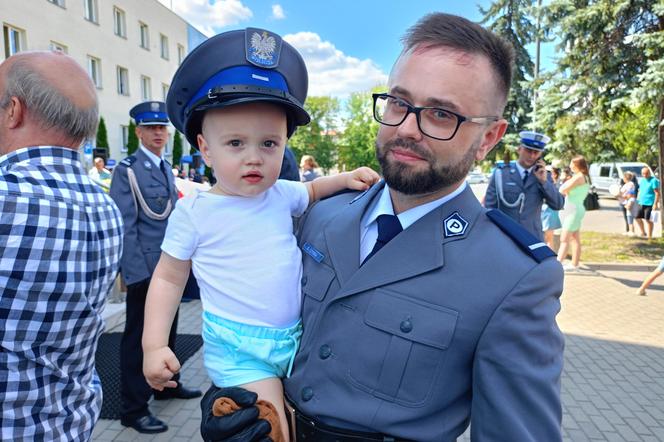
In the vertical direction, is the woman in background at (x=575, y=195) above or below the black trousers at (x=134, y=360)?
above

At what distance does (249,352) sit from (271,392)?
0.14 m

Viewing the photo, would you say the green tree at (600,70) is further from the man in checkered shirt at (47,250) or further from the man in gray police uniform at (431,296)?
the man in checkered shirt at (47,250)

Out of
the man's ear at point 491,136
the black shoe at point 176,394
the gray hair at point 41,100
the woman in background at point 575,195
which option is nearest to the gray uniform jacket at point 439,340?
the man's ear at point 491,136

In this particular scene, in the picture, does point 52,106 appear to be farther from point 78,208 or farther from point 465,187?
point 465,187

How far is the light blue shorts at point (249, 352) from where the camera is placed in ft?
4.93

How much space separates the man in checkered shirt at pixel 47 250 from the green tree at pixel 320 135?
52.7m

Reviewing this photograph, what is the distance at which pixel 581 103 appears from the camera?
12.4m

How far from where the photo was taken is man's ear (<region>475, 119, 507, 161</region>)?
1545 millimetres

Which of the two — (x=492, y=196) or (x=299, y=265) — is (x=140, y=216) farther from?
(x=492, y=196)

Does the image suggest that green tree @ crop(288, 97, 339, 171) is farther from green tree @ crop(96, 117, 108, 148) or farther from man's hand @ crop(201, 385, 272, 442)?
man's hand @ crop(201, 385, 272, 442)

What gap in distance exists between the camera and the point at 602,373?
508cm

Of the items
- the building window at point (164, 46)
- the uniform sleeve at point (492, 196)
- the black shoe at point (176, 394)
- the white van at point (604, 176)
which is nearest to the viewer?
the black shoe at point (176, 394)

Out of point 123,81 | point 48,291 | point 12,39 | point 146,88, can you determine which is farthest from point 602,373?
point 146,88

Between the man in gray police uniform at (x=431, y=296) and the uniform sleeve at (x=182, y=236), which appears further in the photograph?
the uniform sleeve at (x=182, y=236)
